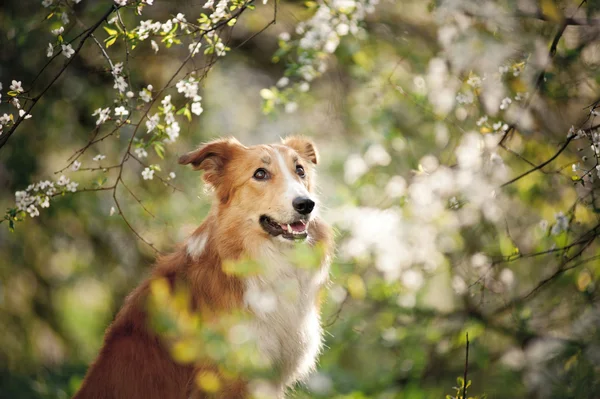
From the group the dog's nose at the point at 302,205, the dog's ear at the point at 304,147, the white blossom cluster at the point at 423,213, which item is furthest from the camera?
A: the white blossom cluster at the point at 423,213

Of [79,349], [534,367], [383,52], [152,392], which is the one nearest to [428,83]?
[383,52]

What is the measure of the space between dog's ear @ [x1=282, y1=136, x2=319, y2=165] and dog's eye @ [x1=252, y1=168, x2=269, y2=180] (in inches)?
20.7

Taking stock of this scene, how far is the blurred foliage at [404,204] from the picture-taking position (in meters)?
4.55

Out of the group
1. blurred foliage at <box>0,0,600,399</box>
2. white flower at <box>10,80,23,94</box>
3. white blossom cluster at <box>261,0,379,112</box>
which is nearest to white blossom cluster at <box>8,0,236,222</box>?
white flower at <box>10,80,23,94</box>

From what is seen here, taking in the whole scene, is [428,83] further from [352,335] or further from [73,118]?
[73,118]

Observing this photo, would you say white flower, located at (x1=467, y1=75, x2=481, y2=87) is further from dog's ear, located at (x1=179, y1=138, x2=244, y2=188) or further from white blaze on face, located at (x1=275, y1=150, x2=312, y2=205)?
dog's ear, located at (x1=179, y1=138, x2=244, y2=188)

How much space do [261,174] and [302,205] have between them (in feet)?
1.37

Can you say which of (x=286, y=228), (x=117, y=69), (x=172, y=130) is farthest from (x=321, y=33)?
(x=117, y=69)

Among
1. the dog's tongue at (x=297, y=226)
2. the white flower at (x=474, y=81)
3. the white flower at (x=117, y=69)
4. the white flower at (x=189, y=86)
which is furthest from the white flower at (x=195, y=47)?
the white flower at (x=474, y=81)

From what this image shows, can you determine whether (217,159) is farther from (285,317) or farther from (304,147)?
(285,317)

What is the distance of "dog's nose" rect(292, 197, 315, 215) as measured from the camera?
12.6 feet

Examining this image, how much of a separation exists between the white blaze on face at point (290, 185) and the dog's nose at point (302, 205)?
0.10ft

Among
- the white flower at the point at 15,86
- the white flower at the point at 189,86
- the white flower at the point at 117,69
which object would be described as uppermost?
the white flower at the point at 189,86

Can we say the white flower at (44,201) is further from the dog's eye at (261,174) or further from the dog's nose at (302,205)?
the dog's nose at (302,205)
